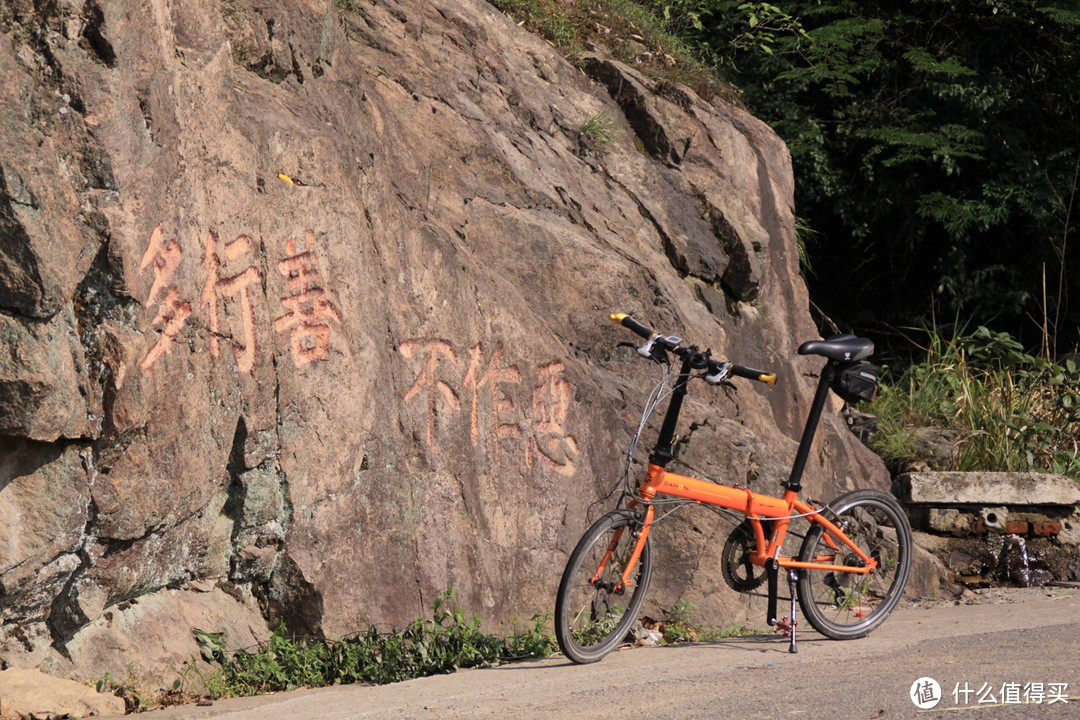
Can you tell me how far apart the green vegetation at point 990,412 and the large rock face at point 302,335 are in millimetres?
1444

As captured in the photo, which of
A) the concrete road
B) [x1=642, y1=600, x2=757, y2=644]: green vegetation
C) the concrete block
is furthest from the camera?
the concrete block

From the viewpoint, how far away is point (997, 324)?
11.0 meters

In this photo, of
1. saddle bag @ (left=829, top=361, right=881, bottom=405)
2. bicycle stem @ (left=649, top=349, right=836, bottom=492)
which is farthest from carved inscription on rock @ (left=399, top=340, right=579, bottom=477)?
saddle bag @ (left=829, top=361, right=881, bottom=405)

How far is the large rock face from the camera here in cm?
376

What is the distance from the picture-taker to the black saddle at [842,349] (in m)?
4.98

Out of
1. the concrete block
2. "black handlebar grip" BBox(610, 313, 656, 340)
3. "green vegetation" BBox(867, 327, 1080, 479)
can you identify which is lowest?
the concrete block

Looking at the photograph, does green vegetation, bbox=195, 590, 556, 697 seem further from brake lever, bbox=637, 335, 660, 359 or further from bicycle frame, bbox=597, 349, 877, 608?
brake lever, bbox=637, 335, 660, 359

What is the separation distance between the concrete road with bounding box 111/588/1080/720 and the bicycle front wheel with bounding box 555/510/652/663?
0.10m

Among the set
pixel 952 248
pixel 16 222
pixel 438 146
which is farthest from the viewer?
pixel 952 248

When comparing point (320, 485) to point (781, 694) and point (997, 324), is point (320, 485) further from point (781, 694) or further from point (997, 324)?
point (997, 324)

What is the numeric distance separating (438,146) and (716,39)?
213 inches

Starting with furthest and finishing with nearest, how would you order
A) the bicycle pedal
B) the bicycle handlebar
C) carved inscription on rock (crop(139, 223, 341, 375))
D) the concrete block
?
the concrete block
the bicycle pedal
the bicycle handlebar
carved inscription on rock (crop(139, 223, 341, 375))

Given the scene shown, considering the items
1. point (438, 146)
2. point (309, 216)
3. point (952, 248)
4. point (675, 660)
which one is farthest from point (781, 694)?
point (952, 248)

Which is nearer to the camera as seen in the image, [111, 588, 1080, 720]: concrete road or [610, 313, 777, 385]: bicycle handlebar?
[111, 588, 1080, 720]: concrete road
